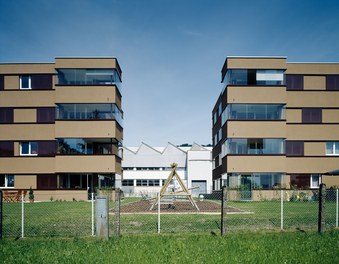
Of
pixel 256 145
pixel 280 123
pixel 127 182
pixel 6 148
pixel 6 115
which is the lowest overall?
pixel 127 182

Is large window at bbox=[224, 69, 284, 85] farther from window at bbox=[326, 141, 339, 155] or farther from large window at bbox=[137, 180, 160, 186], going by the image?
large window at bbox=[137, 180, 160, 186]

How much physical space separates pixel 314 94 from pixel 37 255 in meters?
33.1

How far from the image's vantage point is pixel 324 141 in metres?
34.3

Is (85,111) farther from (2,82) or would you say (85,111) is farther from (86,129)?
(2,82)

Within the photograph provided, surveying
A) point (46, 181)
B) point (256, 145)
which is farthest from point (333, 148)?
point (46, 181)

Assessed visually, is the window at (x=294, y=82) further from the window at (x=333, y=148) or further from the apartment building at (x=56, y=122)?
the apartment building at (x=56, y=122)

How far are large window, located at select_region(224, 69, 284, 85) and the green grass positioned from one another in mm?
25380

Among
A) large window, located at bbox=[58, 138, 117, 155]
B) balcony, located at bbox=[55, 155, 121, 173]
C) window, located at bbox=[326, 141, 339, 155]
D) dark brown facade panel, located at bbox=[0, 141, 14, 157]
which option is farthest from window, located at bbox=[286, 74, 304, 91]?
dark brown facade panel, located at bbox=[0, 141, 14, 157]

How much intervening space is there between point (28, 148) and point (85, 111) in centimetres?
713

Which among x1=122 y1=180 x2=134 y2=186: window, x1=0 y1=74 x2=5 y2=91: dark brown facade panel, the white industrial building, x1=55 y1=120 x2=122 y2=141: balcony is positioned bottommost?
x1=122 y1=180 x2=134 y2=186: window

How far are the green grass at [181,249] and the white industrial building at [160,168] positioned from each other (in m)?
44.7

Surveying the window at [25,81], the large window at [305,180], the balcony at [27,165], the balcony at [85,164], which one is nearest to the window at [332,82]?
the large window at [305,180]

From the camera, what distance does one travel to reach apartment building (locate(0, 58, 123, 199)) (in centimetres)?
3334

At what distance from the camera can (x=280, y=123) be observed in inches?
1302
